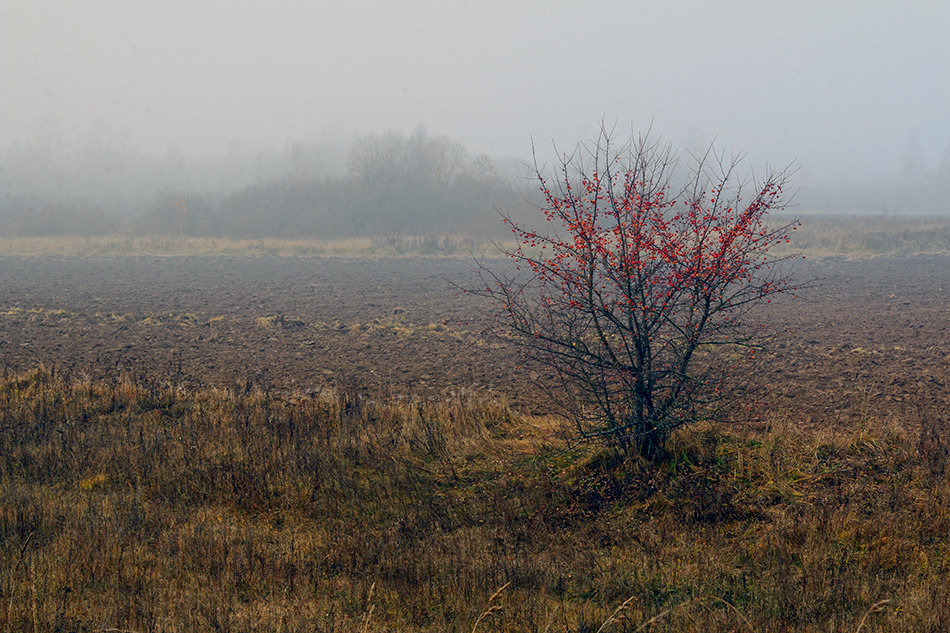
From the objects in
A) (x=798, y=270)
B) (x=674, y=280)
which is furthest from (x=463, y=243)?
(x=674, y=280)

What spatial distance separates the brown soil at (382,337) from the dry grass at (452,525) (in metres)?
2.33

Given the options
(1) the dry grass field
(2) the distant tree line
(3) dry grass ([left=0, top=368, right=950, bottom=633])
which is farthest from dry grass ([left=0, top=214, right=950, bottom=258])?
(3) dry grass ([left=0, top=368, right=950, bottom=633])

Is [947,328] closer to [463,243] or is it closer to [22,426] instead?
[22,426]

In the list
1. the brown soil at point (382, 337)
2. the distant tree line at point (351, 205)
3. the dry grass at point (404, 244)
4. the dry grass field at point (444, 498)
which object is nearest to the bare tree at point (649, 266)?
the dry grass field at point (444, 498)

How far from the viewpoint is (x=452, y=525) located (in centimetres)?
696

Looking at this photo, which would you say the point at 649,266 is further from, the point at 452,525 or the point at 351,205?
the point at 351,205

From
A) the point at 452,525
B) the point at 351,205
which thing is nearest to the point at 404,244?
the point at 351,205

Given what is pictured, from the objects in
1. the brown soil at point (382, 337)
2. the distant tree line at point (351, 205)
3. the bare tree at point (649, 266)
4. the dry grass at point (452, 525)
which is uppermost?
the distant tree line at point (351, 205)

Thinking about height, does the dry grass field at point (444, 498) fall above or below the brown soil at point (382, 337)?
below

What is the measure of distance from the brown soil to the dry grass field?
0.13m

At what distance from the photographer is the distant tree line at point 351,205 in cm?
5669

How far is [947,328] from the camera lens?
15.9m

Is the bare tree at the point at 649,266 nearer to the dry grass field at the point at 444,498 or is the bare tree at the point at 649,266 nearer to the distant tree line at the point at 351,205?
the dry grass field at the point at 444,498

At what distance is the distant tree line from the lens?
56688mm
